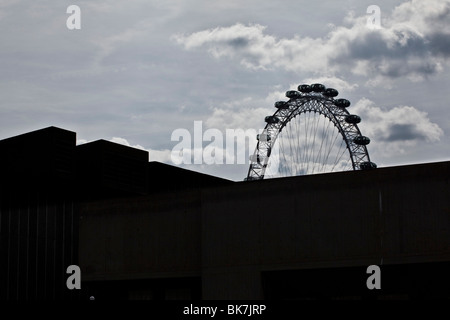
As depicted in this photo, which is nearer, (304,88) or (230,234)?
(230,234)

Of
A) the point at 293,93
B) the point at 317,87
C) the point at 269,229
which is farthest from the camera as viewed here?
the point at 293,93

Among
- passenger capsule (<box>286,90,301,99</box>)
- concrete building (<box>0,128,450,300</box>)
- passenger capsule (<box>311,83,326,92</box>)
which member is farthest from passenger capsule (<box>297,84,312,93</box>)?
concrete building (<box>0,128,450,300</box>)

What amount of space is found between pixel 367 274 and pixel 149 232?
1165 centimetres

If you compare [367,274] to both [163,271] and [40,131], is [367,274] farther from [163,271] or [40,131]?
[40,131]

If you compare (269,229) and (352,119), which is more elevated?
(352,119)

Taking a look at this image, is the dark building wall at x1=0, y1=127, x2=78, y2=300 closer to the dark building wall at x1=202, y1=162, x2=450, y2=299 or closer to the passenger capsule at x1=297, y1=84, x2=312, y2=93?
the dark building wall at x1=202, y1=162, x2=450, y2=299

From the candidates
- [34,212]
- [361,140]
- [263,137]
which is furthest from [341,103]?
[34,212]

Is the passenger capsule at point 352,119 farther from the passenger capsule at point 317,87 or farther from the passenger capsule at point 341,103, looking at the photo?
the passenger capsule at point 317,87

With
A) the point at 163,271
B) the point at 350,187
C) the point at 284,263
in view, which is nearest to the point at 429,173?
the point at 350,187

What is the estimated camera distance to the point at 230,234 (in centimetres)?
3447

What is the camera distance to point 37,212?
119 feet

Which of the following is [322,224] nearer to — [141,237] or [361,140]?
[141,237]

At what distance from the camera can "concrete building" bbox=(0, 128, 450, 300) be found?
31.1 metres
